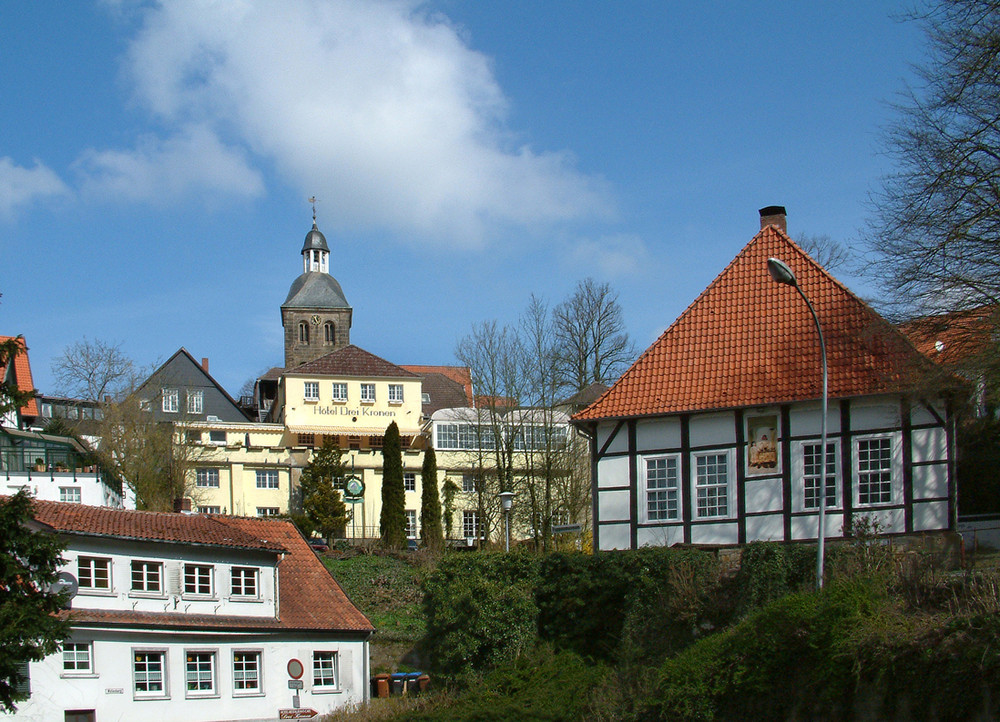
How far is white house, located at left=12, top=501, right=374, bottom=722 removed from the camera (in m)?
25.8

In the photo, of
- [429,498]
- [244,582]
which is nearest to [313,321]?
[429,498]

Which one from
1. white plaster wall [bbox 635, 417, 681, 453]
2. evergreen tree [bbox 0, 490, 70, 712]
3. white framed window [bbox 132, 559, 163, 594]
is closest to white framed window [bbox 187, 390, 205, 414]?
white framed window [bbox 132, 559, 163, 594]

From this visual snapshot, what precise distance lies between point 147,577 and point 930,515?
1756 cm

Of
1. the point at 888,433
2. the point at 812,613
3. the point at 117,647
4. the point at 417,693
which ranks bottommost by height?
the point at 417,693

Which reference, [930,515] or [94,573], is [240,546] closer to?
Result: [94,573]

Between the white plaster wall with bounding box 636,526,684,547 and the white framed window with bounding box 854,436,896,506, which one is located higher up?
the white framed window with bounding box 854,436,896,506

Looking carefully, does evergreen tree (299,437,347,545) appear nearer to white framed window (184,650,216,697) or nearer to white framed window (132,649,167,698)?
white framed window (184,650,216,697)

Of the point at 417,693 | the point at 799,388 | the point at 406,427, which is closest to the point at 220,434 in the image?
the point at 406,427

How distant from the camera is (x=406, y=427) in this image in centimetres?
6281

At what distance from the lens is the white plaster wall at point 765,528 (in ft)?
85.0

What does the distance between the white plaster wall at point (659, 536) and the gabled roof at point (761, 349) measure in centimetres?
266

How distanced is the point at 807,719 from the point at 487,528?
28.8m

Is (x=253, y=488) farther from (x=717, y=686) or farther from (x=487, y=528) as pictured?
(x=717, y=686)

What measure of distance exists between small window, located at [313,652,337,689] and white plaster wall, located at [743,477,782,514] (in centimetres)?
1144
